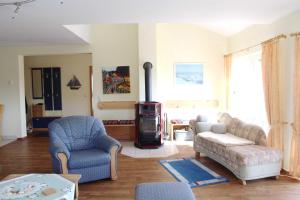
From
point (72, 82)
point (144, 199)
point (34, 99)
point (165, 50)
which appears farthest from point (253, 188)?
point (34, 99)

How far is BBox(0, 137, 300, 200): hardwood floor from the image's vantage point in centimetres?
296

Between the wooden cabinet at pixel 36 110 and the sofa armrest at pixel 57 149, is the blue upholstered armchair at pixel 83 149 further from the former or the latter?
the wooden cabinet at pixel 36 110

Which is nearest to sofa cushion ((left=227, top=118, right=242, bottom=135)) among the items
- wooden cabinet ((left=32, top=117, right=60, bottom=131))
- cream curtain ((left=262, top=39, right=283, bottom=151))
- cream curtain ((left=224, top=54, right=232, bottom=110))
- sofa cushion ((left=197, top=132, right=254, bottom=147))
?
sofa cushion ((left=197, top=132, right=254, bottom=147))

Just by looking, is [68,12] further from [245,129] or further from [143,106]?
[245,129]

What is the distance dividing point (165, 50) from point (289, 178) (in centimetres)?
385

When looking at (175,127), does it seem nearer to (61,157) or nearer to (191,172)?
(191,172)

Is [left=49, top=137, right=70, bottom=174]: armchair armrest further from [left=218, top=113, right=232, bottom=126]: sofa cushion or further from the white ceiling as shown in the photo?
[left=218, top=113, right=232, bottom=126]: sofa cushion

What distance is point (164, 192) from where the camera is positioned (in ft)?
7.15

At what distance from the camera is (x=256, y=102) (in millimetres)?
4699

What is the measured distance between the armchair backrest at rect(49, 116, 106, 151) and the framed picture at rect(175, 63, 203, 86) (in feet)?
9.24

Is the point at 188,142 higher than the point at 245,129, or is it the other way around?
the point at 245,129

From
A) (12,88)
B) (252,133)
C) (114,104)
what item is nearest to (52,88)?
(12,88)

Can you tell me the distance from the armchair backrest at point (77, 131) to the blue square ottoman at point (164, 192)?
1.67m

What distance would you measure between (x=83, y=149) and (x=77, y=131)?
11.2 inches
